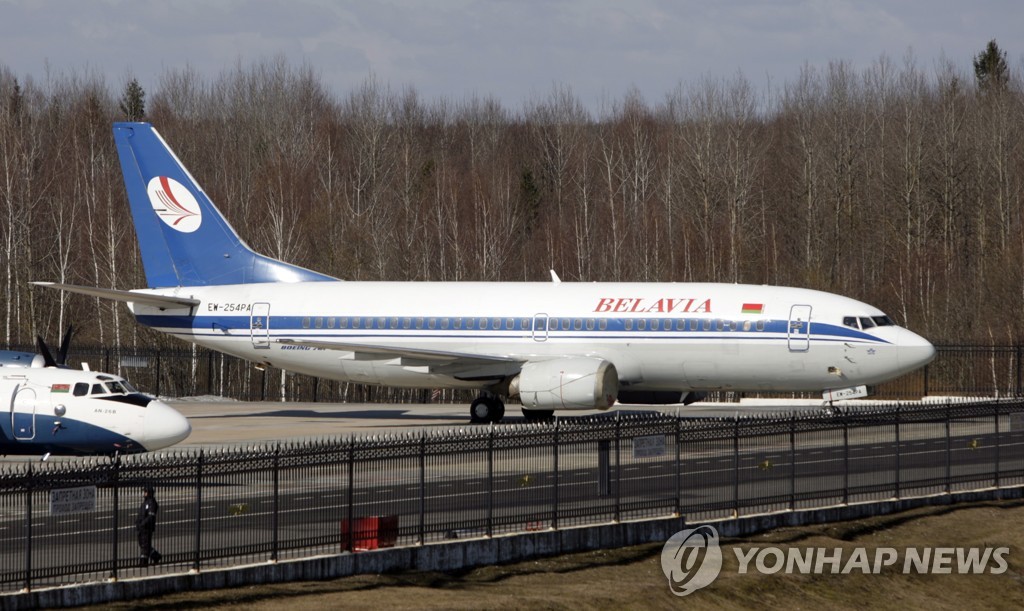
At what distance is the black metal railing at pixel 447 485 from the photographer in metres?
19.6

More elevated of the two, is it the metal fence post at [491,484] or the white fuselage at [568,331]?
the white fuselage at [568,331]

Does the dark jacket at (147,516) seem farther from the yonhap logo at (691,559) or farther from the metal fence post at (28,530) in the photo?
the yonhap logo at (691,559)

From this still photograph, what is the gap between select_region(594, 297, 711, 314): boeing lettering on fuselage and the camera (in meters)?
42.2

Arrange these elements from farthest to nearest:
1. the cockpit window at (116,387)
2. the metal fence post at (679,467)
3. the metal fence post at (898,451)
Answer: the metal fence post at (898,451), the cockpit window at (116,387), the metal fence post at (679,467)

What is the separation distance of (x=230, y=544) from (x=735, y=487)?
1065 centimetres

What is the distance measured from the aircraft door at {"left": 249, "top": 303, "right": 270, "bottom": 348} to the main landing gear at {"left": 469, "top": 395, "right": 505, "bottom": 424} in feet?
24.3

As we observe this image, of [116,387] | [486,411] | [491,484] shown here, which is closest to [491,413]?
[486,411]

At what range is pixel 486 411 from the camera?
4347 cm

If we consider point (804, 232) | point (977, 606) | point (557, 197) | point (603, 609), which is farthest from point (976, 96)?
point (603, 609)

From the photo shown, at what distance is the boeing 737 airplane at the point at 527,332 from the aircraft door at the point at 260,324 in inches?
1.3

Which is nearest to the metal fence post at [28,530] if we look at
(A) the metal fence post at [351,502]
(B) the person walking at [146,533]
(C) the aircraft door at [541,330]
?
(B) the person walking at [146,533]

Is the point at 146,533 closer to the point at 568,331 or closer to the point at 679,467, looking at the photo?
the point at 679,467

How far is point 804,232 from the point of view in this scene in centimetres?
9062

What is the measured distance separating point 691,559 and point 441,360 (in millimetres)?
18765
